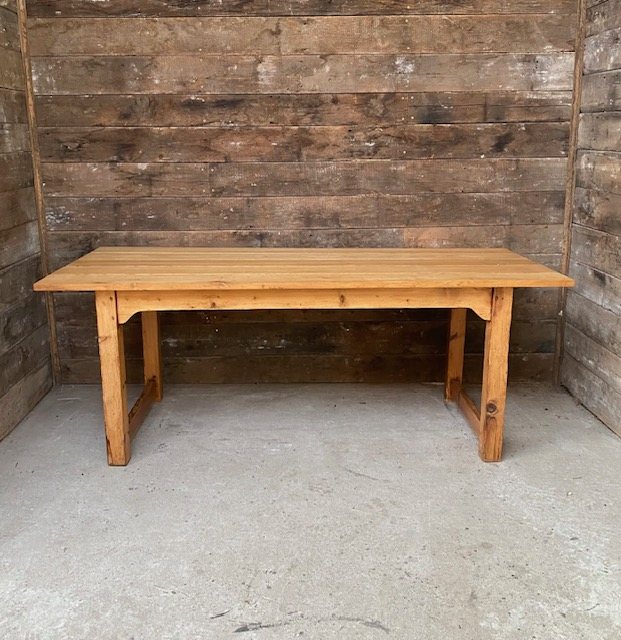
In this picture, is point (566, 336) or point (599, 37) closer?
point (599, 37)

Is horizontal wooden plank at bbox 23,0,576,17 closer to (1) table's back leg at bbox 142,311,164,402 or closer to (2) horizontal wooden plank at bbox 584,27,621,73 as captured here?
(2) horizontal wooden plank at bbox 584,27,621,73

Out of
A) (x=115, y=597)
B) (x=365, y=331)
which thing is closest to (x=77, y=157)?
(x=365, y=331)

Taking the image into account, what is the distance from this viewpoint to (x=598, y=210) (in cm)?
313

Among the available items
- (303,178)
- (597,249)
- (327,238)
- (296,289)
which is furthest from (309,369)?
(597,249)

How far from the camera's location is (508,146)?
3.29m

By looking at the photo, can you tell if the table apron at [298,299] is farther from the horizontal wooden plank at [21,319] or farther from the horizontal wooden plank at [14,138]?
the horizontal wooden plank at [14,138]

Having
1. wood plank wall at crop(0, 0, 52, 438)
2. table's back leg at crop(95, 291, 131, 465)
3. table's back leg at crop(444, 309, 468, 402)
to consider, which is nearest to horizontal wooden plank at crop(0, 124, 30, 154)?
wood plank wall at crop(0, 0, 52, 438)

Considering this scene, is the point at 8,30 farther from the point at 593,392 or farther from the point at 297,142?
the point at 593,392

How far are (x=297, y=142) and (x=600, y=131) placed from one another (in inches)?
52.9

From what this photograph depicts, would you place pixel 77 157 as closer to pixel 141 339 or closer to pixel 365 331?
pixel 141 339

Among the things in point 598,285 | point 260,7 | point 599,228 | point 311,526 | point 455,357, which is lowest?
point 311,526

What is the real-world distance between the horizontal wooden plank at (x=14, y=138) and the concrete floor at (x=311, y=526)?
1178mm

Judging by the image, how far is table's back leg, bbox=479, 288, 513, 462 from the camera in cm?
267

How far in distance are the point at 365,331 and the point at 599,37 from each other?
1.68 meters
